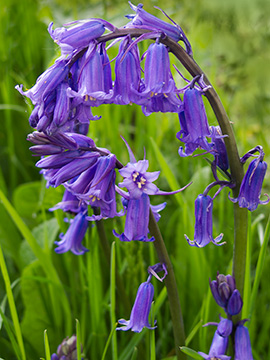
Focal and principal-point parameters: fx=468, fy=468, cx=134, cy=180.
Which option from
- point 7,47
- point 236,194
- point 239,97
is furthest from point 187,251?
point 239,97

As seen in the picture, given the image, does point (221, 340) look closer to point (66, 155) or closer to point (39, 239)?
point (66, 155)

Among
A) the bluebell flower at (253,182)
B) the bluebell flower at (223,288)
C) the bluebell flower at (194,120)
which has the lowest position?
the bluebell flower at (223,288)

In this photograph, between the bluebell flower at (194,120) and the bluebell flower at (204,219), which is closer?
the bluebell flower at (194,120)

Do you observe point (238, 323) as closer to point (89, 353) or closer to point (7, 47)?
point (89, 353)

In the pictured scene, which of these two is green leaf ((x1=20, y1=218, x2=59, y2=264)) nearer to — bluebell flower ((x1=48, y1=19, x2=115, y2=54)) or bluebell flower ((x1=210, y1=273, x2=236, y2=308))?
bluebell flower ((x1=210, y1=273, x2=236, y2=308))

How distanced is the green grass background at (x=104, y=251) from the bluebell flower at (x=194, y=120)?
0.36 m

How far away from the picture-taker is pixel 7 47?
A: 8.61 ft

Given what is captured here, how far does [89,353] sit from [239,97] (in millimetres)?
2524

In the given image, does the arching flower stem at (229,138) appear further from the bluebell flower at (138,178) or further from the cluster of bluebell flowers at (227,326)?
the bluebell flower at (138,178)

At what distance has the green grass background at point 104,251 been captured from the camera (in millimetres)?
1539

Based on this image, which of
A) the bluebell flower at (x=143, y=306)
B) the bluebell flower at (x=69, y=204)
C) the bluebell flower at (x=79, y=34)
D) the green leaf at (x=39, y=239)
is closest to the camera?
→ the bluebell flower at (x=79, y=34)

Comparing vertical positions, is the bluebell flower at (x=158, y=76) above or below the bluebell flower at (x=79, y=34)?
below

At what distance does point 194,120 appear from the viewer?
3.42 feet

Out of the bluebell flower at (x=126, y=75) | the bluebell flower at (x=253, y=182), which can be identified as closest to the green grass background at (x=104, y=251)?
the bluebell flower at (x=253, y=182)
